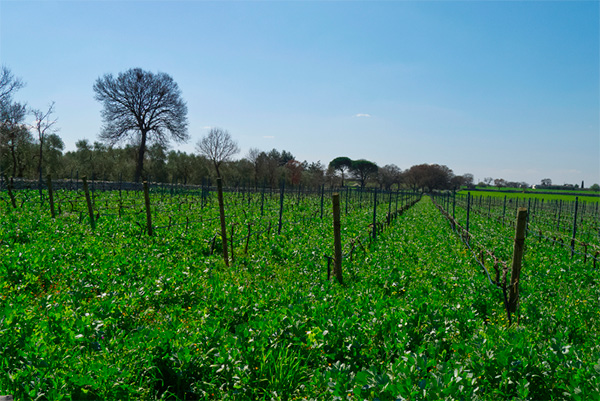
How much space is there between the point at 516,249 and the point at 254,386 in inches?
161

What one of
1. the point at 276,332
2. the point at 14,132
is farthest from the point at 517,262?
the point at 14,132

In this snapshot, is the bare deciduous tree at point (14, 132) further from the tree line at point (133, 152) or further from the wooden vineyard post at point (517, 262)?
the wooden vineyard post at point (517, 262)

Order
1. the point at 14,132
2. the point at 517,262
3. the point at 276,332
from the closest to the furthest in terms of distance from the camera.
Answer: the point at 276,332
the point at 517,262
the point at 14,132

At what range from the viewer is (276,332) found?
3.79 m

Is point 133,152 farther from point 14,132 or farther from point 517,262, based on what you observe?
point 517,262

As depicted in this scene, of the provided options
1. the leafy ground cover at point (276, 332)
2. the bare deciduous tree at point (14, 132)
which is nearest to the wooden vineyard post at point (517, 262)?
the leafy ground cover at point (276, 332)

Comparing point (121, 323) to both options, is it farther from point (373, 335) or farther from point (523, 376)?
point (523, 376)

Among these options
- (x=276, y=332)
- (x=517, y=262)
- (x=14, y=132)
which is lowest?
(x=276, y=332)

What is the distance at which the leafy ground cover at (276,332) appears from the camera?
2936 mm

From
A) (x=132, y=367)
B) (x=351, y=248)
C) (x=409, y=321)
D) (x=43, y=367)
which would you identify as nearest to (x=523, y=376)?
(x=409, y=321)

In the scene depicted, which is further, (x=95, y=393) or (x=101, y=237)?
(x=101, y=237)

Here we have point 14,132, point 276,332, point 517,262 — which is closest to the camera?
point 276,332

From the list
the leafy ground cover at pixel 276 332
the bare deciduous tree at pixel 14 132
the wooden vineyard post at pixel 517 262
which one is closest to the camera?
the leafy ground cover at pixel 276 332

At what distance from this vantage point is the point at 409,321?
165 inches
